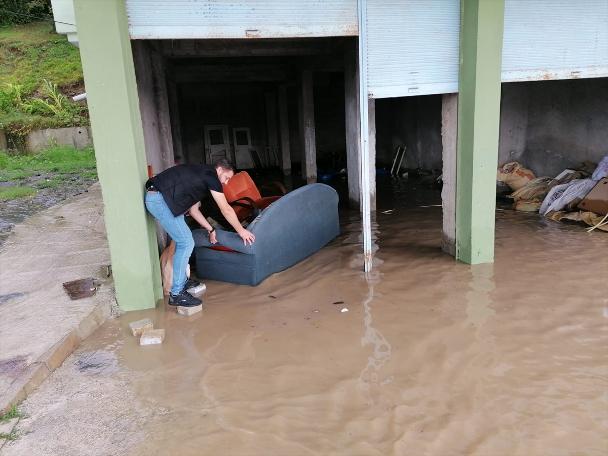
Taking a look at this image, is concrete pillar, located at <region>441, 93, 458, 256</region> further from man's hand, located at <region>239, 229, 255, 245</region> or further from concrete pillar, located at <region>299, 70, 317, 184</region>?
concrete pillar, located at <region>299, 70, 317, 184</region>

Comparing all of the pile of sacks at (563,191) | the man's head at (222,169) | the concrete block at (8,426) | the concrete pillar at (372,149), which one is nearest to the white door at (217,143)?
the concrete pillar at (372,149)

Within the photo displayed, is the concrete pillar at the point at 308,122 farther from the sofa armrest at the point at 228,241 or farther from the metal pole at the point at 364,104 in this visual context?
the sofa armrest at the point at 228,241

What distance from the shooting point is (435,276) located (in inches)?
226

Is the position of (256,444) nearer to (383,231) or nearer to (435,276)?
(435,276)

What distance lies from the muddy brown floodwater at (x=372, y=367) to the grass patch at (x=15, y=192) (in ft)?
21.4

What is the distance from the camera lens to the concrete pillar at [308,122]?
12.6 meters

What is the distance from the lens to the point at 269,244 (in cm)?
575

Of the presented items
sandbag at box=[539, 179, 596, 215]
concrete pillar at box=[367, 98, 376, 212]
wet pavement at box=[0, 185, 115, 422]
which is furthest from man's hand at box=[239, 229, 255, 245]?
sandbag at box=[539, 179, 596, 215]

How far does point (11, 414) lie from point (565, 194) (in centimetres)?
814

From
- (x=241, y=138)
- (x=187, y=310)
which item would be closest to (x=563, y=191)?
(x=187, y=310)

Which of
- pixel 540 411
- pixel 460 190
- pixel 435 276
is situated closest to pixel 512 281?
pixel 435 276

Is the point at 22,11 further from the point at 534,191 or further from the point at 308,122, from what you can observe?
the point at 534,191

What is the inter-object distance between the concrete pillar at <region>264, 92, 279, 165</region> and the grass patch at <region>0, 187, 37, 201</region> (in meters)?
8.72

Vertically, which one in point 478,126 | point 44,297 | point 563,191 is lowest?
point 44,297
